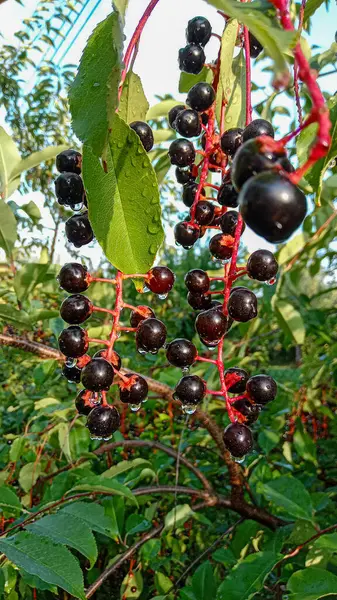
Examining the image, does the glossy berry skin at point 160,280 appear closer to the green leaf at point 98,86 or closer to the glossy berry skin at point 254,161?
the green leaf at point 98,86

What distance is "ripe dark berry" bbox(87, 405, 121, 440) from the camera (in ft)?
2.28

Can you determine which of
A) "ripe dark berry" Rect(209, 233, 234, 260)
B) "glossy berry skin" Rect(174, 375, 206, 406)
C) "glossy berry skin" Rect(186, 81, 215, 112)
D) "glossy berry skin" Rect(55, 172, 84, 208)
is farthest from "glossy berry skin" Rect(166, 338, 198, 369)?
"glossy berry skin" Rect(186, 81, 215, 112)

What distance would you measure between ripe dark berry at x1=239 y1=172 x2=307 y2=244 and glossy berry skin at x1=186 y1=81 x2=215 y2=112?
471 millimetres

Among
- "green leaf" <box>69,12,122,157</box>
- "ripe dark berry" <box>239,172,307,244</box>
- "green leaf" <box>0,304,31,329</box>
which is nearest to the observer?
"ripe dark berry" <box>239,172,307,244</box>

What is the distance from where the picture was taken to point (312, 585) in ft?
2.98

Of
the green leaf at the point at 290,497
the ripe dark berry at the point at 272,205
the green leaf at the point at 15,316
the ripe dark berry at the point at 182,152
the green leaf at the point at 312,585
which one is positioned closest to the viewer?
the ripe dark berry at the point at 272,205

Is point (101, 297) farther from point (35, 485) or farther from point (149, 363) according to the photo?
point (35, 485)

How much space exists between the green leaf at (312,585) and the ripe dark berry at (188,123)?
0.75 meters

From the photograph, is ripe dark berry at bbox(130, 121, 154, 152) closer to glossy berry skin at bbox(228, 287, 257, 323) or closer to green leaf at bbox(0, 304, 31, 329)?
glossy berry skin at bbox(228, 287, 257, 323)

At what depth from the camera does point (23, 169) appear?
1.35m

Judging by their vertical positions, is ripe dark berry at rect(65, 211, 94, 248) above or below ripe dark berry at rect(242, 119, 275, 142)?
below

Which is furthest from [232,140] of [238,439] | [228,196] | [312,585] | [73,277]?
[312,585]

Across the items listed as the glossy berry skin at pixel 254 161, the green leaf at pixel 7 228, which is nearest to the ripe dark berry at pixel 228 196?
the glossy berry skin at pixel 254 161

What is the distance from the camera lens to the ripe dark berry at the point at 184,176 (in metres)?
0.85
